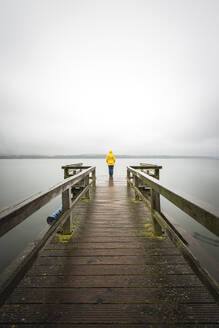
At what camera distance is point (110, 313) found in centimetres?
140

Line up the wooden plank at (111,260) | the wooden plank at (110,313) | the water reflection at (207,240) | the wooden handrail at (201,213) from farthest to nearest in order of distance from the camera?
1. the water reflection at (207,240)
2. the wooden plank at (111,260)
3. the wooden plank at (110,313)
4. the wooden handrail at (201,213)

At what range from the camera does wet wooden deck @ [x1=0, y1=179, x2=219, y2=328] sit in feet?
4.43

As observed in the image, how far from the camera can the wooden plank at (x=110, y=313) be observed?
134 centimetres

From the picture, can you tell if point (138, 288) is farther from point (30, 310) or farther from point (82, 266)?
point (30, 310)

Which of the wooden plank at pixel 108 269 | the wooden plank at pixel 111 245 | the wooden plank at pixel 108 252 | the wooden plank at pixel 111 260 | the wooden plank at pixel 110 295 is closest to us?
the wooden plank at pixel 110 295

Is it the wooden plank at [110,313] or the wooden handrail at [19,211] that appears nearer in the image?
the wooden handrail at [19,211]

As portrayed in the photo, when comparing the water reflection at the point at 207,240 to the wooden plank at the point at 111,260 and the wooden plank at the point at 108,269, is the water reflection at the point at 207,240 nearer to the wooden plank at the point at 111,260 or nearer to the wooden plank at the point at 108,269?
the wooden plank at the point at 111,260

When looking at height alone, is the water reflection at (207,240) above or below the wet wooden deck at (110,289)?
below

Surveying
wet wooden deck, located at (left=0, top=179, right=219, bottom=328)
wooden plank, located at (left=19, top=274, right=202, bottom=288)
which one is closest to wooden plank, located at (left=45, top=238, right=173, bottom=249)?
wet wooden deck, located at (left=0, top=179, right=219, bottom=328)

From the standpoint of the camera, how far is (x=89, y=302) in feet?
4.93

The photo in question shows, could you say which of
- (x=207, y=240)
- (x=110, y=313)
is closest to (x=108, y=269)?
(x=110, y=313)

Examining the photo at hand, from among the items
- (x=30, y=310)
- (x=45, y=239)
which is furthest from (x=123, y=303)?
(x=45, y=239)

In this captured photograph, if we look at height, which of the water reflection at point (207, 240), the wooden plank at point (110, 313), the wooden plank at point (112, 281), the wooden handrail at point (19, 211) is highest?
the wooden handrail at point (19, 211)

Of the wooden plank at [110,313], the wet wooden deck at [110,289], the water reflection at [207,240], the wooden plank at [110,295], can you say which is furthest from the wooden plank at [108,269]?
the water reflection at [207,240]
